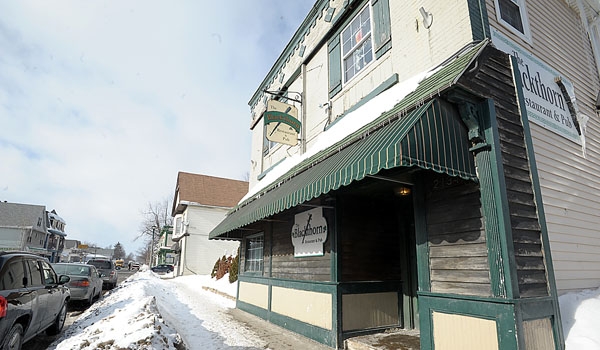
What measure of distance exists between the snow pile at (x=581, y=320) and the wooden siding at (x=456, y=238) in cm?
124

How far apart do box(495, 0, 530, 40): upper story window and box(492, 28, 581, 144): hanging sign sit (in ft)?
1.21

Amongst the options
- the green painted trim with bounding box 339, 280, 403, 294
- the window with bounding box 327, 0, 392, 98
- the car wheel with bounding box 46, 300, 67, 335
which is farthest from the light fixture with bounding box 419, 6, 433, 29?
the car wheel with bounding box 46, 300, 67, 335

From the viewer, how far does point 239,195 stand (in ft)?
113

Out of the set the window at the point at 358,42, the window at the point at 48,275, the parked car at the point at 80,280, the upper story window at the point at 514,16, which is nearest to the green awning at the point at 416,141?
the upper story window at the point at 514,16

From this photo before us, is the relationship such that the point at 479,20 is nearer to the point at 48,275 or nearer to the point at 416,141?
the point at 416,141

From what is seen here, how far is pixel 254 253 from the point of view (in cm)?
1070

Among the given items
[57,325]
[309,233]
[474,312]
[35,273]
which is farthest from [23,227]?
[474,312]

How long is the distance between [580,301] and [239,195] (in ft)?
103

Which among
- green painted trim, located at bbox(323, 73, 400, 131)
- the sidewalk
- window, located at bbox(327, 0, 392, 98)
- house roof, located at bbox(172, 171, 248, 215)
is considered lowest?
the sidewalk

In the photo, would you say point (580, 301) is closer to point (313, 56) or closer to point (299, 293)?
point (299, 293)

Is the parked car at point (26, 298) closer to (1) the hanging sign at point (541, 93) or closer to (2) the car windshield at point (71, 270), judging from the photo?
(2) the car windshield at point (71, 270)

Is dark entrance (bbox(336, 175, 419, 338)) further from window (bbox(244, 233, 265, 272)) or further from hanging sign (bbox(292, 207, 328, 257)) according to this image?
window (bbox(244, 233, 265, 272))

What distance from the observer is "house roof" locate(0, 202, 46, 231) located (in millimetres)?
47094

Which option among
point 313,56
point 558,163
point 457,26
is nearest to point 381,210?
point 558,163
